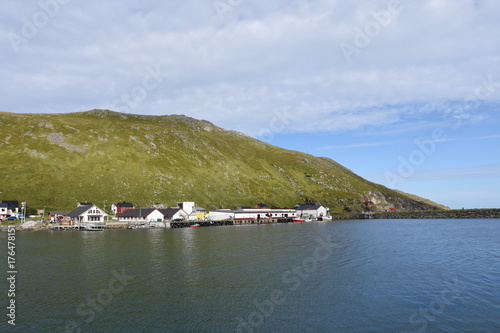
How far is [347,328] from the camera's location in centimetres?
2664

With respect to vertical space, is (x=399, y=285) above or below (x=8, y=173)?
below

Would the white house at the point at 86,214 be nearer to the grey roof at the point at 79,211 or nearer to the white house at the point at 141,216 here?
the grey roof at the point at 79,211

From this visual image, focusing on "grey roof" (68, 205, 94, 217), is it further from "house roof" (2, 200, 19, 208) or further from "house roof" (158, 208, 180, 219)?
"house roof" (158, 208, 180, 219)

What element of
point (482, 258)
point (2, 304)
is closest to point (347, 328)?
point (2, 304)

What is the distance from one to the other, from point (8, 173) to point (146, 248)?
449ft

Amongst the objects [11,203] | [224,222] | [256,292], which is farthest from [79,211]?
[256,292]

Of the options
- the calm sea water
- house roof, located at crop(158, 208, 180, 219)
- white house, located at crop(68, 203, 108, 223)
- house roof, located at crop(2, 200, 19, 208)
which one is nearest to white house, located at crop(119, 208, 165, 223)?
house roof, located at crop(158, 208, 180, 219)

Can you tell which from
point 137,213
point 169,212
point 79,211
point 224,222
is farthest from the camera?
point 224,222

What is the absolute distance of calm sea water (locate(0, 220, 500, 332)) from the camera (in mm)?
27844

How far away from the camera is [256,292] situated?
3678 cm

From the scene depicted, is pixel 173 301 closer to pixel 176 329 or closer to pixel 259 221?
pixel 176 329

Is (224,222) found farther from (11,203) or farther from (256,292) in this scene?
(256,292)

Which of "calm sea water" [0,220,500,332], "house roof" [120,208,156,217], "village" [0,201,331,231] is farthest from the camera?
"house roof" [120,208,156,217]

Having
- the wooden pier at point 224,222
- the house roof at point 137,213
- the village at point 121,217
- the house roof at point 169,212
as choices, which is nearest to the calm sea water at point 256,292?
the village at point 121,217
